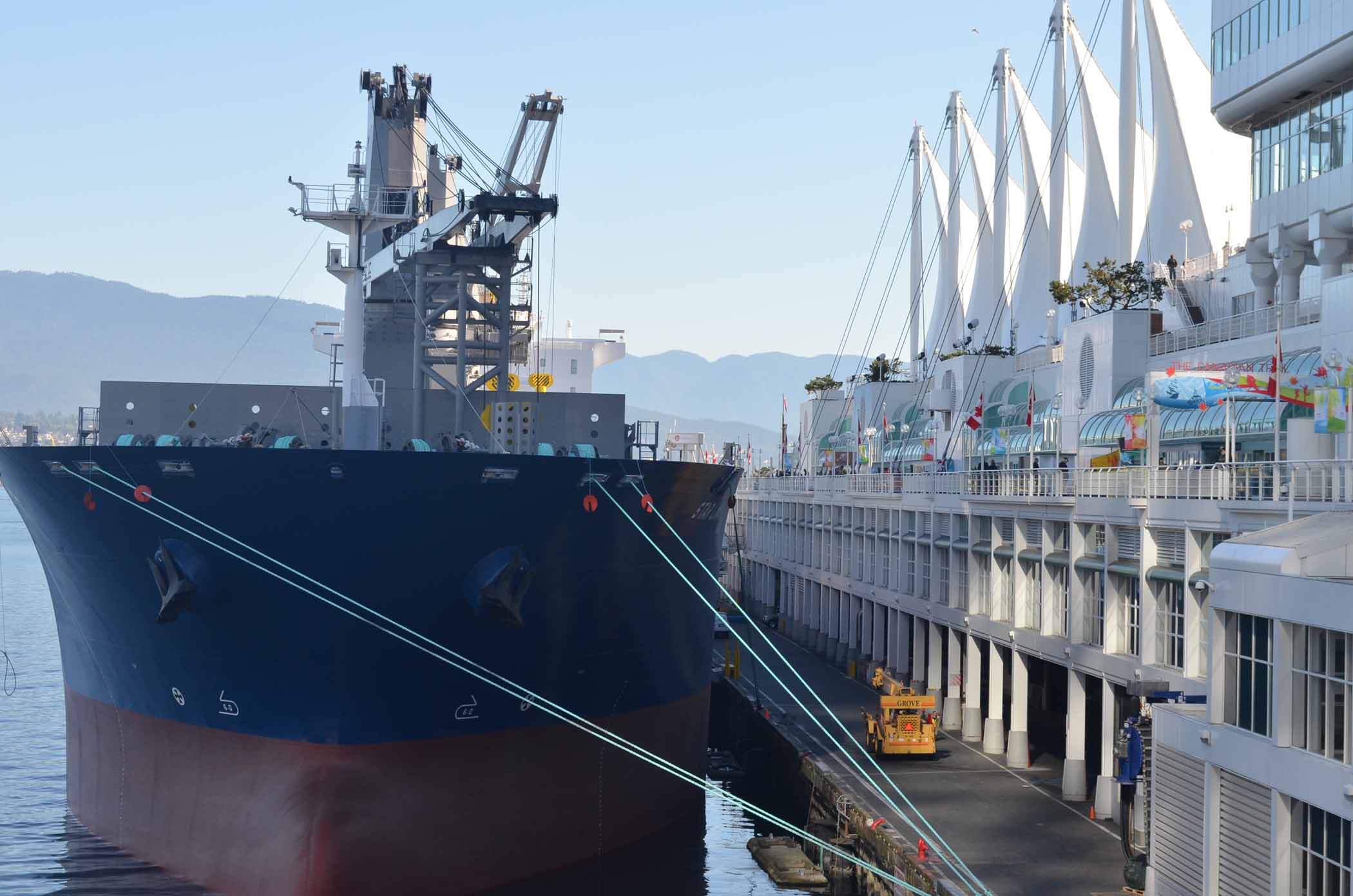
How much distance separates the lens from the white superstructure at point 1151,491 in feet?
41.0

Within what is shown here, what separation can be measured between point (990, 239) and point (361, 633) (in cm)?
5859

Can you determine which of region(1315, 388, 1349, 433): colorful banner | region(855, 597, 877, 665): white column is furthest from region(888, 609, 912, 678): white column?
region(1315, 388, 1349, 433): colorful banner

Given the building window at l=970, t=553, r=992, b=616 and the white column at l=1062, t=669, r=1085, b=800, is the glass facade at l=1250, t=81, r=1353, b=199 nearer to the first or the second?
the building window at l=970, t=553, r=992, b=616

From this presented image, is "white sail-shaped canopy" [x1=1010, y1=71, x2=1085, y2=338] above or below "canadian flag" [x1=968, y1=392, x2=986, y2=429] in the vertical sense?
above

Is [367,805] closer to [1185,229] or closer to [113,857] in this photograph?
[113,857]

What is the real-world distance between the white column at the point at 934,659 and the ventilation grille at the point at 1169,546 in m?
11.8

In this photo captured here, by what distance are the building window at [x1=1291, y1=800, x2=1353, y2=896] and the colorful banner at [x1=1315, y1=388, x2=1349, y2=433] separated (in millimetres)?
7429

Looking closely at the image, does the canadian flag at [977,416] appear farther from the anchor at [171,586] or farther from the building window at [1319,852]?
the building window at [1319,852]

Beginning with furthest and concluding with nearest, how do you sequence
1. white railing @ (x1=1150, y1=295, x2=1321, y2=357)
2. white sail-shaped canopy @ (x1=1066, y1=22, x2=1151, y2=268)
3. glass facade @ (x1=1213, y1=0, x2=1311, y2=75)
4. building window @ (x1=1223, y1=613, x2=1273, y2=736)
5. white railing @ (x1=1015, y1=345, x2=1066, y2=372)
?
white sail-shaped canopy @ (x1=1066, y1=22, x2=1151, y2=268) → white railing @ (x1=1015, y1=345, x2=1066, y2=372) → white railing @ (x1=1150, y1=295, x2=1321, y2=357) → glass facade @ (x1=1213, y1=0, x2=1311, y2=75) → building window @ (x1=1223, y1=613, x2=1273, y2=736)

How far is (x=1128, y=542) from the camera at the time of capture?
2095 cm

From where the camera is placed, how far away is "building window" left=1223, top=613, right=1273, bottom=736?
38.9 ft

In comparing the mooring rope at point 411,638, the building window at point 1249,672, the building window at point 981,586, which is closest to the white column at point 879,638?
the building window at point 981,586

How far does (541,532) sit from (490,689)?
85.2 inches

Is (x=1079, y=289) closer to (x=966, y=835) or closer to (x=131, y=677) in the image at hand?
(x=966, y=835)
